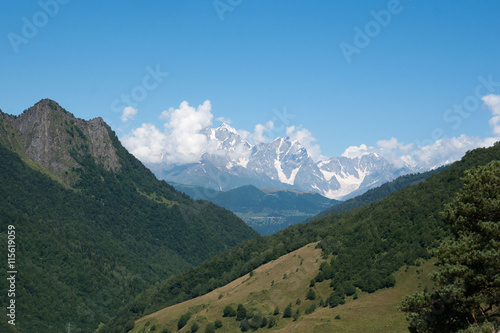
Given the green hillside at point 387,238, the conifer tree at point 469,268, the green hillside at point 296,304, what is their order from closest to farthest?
1. the conifer tree at point 469,268
2. the green hillside at point 296,304
3. the green hillside at point 387,238

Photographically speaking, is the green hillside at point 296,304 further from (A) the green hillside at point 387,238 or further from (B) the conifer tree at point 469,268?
(B) the conifer tree at point 469,268

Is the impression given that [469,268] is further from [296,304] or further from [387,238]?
[387,238]

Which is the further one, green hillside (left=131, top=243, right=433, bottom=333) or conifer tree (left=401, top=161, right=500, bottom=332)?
green hillside (left=131, top=243, right=433, bottom=333)

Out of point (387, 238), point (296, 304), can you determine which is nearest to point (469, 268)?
point (296, 304)

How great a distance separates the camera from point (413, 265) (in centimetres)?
12419

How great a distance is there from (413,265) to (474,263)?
89.2m

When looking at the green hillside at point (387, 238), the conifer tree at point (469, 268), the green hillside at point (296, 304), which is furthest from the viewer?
the green hillside at point (387, 238)

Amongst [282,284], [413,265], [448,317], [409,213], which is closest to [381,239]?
[409,213]

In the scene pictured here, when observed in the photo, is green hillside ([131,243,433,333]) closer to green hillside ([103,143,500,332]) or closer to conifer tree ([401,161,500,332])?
green hillside ([103,143,500,332])

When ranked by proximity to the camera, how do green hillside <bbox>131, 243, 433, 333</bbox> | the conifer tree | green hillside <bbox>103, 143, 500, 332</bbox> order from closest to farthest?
the conifer tree, green hillside <bbox>131, 243, 433, 333</bbox>, green hillside <bbox>103, 143, 500, 332</bbox>

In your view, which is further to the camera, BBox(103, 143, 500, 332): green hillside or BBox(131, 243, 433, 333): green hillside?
BBox(103, 143, 500, 332): green hillside

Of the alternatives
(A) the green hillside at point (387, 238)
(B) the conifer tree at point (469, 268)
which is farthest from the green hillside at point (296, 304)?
(B) the conifer tree at point (469, 268)

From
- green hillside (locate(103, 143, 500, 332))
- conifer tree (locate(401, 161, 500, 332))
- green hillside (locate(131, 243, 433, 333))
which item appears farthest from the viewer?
green hillside (locate(103, 143, 500, 332))

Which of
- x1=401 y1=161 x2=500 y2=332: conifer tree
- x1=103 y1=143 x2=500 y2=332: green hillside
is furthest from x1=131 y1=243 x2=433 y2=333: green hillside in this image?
x1=401 y1=161 x2=500 y2=332: conifer tree
